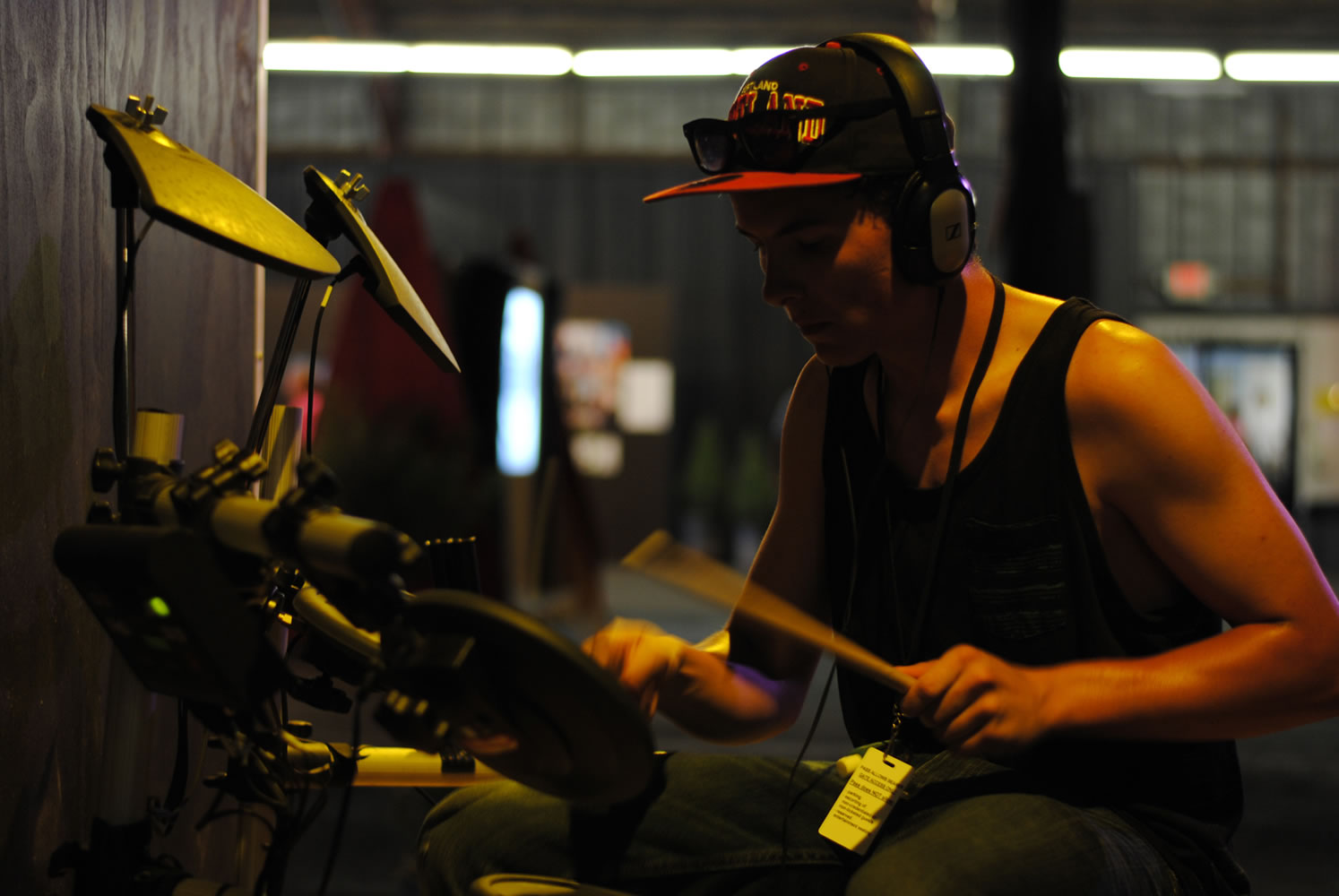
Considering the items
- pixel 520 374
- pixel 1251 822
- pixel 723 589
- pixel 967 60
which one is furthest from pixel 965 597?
pixel 967 60

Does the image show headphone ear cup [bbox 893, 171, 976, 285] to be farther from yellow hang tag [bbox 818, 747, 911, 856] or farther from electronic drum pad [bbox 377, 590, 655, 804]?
electronic drum pad [bbox 377, 590, 655, 804]

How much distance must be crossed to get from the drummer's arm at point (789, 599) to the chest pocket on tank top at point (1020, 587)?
219 millimetres

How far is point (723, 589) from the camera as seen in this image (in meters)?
0.85

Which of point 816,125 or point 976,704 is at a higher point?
point 816,125

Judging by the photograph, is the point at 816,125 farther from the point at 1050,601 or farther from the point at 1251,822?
the point at 1251,822

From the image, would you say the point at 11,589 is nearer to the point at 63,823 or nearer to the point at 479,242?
the point at 63,823

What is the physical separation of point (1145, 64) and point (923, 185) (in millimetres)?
10011

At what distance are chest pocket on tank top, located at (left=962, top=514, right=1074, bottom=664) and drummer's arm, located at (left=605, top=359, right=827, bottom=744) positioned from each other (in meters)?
0.22

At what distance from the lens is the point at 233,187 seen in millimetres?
882

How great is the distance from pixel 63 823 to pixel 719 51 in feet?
30.1

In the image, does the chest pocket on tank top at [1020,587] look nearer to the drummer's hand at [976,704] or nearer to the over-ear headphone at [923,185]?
the drummer's hand at [976,704]

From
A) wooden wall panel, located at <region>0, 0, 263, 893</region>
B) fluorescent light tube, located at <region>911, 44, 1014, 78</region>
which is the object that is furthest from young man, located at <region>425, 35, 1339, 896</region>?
fluorescent light tube, located at <region>911, 44, 1014, 78</region>

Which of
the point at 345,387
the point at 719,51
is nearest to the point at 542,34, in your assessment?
the point at 719,51

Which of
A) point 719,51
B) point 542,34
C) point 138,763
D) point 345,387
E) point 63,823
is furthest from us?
point 542,34
